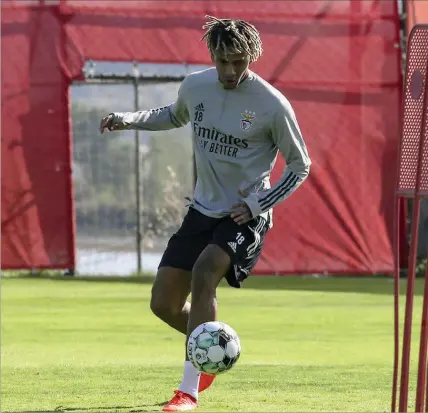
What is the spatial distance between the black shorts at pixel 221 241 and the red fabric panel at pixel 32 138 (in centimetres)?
1151

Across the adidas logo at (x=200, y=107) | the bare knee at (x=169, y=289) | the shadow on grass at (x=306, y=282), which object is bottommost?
the shadow on grass at (x=306, y=282)

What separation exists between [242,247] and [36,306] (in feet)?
27.5

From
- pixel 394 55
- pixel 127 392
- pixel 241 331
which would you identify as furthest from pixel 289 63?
pixel 127 392

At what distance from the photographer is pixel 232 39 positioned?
6.85 meters

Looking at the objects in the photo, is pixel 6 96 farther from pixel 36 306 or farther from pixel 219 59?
pixel 219 59

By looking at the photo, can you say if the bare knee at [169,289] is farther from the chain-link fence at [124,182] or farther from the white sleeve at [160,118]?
the chain-link fence at [124,182]

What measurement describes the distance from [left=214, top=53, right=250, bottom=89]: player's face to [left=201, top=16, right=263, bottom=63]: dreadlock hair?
3cm

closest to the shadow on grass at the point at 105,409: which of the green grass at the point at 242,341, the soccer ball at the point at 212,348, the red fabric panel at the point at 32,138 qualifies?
the green grass at the point at 242,341

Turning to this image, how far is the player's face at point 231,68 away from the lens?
22.7ft

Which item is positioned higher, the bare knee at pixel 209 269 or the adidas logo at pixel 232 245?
the adidas logo at pixel 232 245

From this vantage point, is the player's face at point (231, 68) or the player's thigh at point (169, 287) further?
the player's thigh at point (169, 287)

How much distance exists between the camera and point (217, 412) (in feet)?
22.1

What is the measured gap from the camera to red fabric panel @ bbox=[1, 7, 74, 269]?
18.6m

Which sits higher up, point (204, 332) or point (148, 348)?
point (204, 332)
